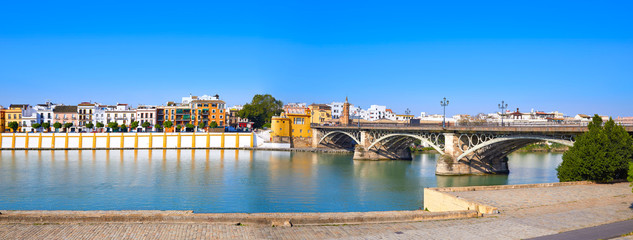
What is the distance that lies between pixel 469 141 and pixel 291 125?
1597 inches

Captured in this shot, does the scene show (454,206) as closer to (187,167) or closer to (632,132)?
(632,132)

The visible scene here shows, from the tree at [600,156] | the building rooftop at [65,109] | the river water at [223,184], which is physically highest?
the building rooftop at [65,109]

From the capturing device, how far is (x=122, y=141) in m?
69.0

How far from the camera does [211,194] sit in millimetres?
27688

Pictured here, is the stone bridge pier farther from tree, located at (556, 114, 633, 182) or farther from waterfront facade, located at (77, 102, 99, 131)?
waterfront facade, located at (77, 102, 99, 131)

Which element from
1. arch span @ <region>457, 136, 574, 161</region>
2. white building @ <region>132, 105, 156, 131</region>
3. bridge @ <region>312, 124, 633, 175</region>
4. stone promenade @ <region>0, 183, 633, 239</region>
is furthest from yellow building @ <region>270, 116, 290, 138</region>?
stone promenade @ <region>0, 183, 633, 239</region>

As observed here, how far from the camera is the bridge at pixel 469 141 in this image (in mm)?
30453

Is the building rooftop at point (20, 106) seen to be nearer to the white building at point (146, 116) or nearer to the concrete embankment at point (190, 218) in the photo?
the white building at point (146, 116)

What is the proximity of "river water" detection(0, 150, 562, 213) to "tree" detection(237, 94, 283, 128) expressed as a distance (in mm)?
39588

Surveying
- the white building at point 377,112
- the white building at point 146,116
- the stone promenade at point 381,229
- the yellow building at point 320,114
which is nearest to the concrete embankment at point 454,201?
the stone promenade at point 381,229

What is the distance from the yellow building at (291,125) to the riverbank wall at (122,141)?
3.80 m

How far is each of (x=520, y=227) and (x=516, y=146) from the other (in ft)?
88.1

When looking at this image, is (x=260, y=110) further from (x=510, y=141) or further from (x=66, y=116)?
(x=510, y=141)

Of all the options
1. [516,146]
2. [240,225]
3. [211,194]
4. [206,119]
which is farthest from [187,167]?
[206,119]
